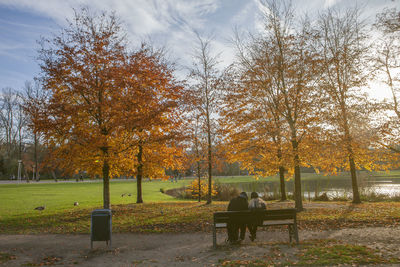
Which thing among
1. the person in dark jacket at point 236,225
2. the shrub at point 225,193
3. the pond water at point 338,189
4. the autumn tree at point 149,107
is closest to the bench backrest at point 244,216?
the person in dark jacket at point 236,225

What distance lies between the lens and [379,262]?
5234 millimetres

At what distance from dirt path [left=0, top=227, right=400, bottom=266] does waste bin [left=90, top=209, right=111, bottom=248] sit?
33 centimetres

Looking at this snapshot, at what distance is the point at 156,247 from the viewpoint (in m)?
7.46

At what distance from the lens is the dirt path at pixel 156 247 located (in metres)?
6.23

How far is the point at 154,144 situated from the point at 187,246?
682 cm

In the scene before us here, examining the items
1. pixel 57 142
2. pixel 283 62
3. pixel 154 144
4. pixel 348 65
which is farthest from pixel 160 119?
pixel 348 65

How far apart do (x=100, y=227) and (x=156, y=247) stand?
1.61 meters

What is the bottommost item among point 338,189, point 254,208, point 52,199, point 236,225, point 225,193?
point 338,189

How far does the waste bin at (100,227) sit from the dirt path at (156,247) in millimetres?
333

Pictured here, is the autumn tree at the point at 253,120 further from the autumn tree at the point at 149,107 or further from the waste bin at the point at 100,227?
the waste bin at the point at 100,227

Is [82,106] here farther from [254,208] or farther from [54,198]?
[54,198]

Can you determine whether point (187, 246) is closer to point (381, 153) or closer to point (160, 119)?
point (160, 119)

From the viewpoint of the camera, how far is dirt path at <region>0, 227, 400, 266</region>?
6230 mm

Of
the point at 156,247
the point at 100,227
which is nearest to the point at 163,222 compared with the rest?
the point at 156,247
